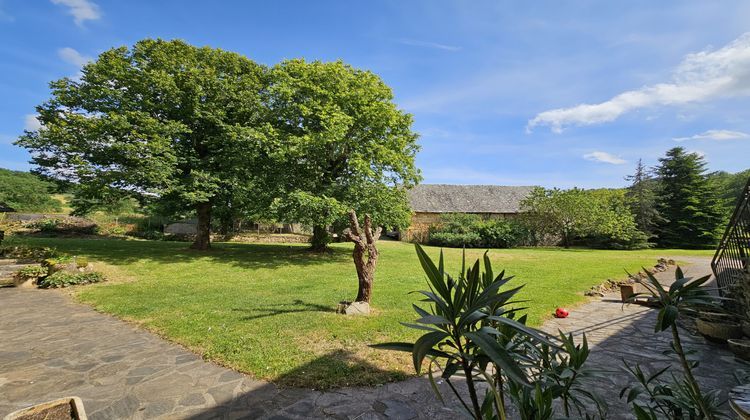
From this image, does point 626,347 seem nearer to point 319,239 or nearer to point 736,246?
point 736,246

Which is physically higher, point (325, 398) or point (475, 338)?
point (475, 338)

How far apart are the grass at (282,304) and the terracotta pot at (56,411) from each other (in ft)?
5.90

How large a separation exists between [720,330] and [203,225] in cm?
1865

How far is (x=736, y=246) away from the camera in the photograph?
6.11 m

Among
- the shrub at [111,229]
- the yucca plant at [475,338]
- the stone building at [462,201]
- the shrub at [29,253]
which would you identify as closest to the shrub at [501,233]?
the stone building at [462,201]

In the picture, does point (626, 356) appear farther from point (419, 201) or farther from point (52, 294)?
point (419, 201)

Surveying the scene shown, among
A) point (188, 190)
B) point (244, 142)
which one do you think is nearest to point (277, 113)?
point (244, 142)

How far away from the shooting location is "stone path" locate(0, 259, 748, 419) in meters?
3.42

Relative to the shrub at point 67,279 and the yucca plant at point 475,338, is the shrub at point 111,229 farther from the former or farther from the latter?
the yucca plant at point 475,338

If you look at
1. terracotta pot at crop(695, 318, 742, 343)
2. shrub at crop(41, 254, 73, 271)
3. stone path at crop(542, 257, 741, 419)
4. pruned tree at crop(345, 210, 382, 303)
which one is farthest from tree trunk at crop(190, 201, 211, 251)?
terracotta pot at crop(695, 318, 742, 343)

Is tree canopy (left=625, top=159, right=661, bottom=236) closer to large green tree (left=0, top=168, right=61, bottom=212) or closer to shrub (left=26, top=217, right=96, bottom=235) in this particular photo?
shrub (left=26, top=217, right=96, bottom=235)

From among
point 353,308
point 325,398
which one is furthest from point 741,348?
point 353,308

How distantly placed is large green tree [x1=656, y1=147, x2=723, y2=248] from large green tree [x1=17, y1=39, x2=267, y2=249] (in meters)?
35.9

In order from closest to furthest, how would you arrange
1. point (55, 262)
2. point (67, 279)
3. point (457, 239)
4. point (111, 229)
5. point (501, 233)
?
point (67, 279) < point (55, 262) < point (111, 229) < point (501, 233) < point (457, 239)
